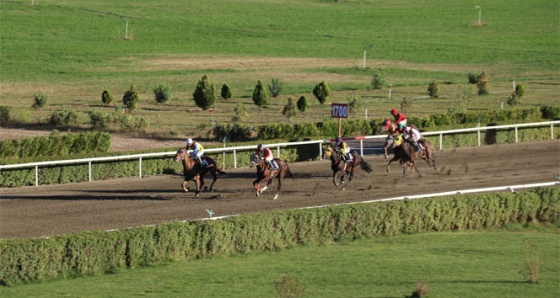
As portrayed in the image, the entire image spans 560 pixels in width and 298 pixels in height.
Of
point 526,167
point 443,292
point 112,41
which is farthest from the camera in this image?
point 112,41

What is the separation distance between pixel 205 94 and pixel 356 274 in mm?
24897

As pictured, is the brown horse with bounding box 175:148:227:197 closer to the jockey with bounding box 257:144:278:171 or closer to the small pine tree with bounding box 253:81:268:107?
the jockey with bounding box 257:144:278:171

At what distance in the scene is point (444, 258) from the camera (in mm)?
20781

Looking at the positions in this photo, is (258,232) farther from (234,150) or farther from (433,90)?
(433,90)

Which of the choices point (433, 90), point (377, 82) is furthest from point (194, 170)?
point (377, 82)

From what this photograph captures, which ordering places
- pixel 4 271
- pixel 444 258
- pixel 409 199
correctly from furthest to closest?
pixel 409 199 → pixel 444 258 → pixel 4 271

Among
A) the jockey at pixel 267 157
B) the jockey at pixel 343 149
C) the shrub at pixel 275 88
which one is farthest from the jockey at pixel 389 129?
the shrub at pixel 275 88

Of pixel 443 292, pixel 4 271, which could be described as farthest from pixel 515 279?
pixel 4 271

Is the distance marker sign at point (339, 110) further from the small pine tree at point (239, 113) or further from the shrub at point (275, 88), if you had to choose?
the shrub at point (275, 88)

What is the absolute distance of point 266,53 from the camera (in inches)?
2482

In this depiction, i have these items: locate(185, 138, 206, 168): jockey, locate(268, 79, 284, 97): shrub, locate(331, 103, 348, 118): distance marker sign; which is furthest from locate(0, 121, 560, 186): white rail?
locate(268, 79, 284, 97): shrub

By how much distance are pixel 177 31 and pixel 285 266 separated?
49.0 metres

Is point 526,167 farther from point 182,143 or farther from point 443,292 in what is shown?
point 443,292

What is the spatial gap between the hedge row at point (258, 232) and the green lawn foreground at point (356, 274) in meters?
0.29
